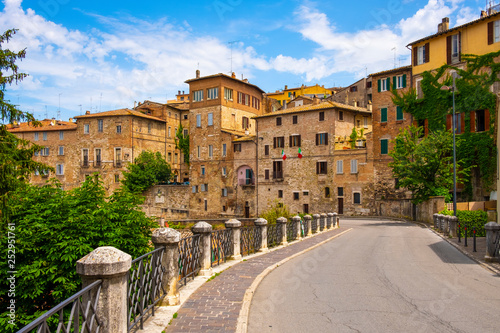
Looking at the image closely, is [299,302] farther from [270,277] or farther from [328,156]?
[328,156]

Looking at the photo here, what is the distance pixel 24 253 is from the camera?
9.76 metres

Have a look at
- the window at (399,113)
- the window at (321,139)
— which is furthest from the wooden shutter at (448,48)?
the window at (321,139)

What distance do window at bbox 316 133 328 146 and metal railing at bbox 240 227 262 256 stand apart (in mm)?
34274

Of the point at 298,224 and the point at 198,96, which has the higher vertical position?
the point at 198,96

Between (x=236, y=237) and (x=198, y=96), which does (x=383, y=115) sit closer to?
(x=198, y=96)

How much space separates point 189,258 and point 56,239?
3.23 m

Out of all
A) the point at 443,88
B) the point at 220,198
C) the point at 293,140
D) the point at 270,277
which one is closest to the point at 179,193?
the point at 220,198

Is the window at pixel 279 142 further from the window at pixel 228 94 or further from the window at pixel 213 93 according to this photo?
the window at pixel 213 93

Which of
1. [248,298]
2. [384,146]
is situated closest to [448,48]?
[384,146]

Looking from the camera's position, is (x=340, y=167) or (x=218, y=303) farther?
(x=340, y=167)

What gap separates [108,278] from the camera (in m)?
4.87

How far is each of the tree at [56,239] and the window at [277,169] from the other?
4187 cm

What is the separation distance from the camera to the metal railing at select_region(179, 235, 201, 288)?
9328 millimetres

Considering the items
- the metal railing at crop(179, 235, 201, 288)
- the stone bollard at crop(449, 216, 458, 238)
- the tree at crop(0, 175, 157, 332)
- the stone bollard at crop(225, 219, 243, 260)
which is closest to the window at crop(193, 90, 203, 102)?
the stone bollard at crop(449, 216, 458, 238)
